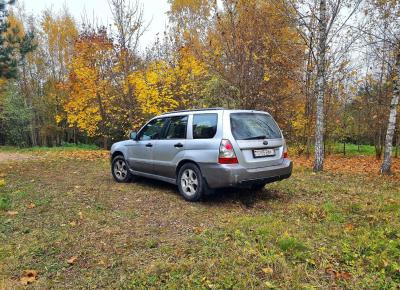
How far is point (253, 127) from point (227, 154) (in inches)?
33.6

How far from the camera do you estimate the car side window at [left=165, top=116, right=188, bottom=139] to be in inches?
253

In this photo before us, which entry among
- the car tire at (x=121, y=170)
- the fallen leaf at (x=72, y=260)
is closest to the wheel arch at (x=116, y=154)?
the car tire at (x=121, y=170)

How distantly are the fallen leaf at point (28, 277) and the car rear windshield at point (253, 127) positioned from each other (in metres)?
3.59

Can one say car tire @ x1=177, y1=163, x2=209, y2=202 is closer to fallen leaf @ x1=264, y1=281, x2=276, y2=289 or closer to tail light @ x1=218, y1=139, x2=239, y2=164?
tail light @ x1=218, y1=139, x2=239, y2=164

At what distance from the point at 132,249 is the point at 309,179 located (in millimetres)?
5645

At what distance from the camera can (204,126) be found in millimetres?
5973

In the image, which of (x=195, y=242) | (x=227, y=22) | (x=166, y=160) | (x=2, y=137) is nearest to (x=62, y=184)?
(x=166, y=160)

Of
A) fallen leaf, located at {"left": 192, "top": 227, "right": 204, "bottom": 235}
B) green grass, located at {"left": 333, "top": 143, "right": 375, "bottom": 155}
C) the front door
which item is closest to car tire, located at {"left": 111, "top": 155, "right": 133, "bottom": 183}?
the front door

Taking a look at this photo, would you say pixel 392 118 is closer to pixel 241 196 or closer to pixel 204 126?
pixel 241 196

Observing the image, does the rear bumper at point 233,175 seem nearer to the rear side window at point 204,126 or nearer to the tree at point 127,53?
the rear side window at point 204,126

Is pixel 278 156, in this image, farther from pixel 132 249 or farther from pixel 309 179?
pixel 132 249

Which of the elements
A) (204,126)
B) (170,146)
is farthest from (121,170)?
(204,126)

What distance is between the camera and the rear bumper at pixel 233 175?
5.37 meters

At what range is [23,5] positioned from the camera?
84.9 feet
